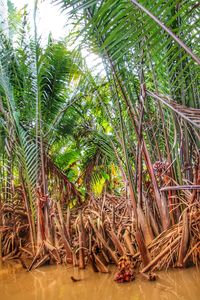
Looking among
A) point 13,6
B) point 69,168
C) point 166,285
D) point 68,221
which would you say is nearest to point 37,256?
point 68,221

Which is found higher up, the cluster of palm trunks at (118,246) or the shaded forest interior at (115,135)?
the shaded forest interior at (115,135)

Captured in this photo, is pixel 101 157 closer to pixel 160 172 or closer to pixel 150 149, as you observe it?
pixel 150 149

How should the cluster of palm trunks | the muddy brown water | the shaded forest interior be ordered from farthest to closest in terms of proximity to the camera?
the cluster of palm trunks < the muddy brown water < the shaded forest interior

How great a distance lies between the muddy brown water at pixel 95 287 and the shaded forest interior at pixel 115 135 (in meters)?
0.08

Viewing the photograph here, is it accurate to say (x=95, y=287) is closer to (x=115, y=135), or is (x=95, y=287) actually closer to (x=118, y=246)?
(x=118, y=246)

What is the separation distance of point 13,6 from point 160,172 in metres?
4.12

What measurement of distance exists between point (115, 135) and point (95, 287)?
1.54 meters

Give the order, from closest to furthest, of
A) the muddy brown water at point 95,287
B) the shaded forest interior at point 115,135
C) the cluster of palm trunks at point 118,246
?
the shaded forest interior at point 115,135 → the muddy brown water at point 95,287 → the cluster of palm trunks at point 118,246

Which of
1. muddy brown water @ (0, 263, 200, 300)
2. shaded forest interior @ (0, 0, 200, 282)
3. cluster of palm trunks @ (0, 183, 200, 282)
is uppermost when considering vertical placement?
shaded forest interior @ (0, 0, 200, 282)

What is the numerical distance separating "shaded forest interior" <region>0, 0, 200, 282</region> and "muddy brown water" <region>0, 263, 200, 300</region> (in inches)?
3.3

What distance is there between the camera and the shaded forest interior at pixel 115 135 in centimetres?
144

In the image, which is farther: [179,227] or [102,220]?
[102,220]

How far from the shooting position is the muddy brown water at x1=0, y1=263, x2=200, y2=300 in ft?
5.58

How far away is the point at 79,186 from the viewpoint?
477cm
